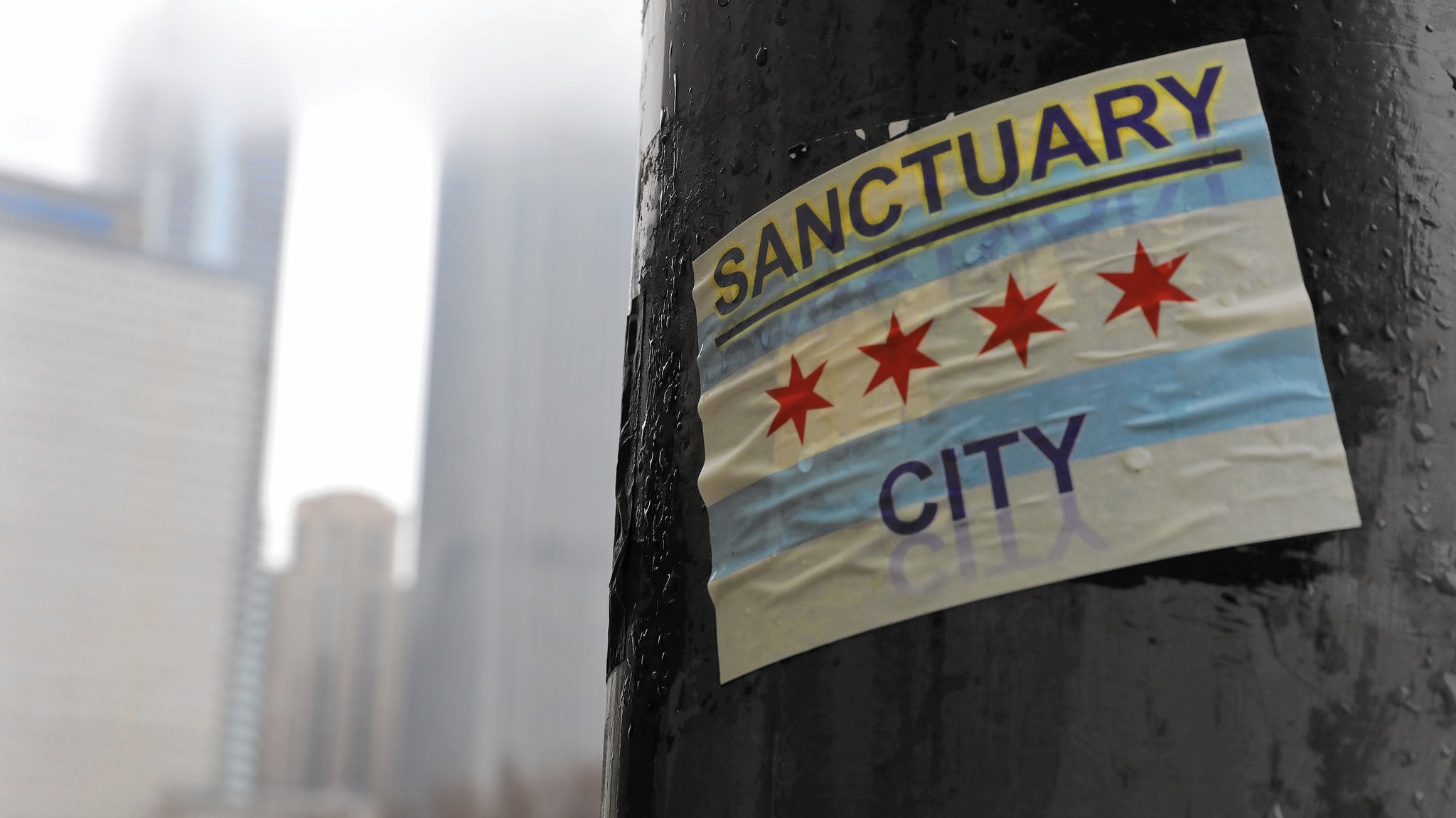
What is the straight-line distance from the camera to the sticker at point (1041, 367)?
4.97 ft

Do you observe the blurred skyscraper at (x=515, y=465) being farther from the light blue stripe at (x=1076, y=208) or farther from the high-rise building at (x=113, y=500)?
the light blue stripe at (x=1076, y=208)

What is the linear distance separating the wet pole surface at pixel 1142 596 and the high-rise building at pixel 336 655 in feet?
348

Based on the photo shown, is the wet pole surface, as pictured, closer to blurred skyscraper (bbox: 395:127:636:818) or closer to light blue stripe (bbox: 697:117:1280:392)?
light blue stripe (bbox: 697:117:1280:392)

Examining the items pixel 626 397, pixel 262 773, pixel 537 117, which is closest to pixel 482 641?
pixel 262 773

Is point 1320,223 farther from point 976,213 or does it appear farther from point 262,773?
point 262,773

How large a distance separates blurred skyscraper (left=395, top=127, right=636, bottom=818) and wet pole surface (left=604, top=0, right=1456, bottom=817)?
95320mm

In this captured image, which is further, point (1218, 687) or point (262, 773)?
point (262, 773)

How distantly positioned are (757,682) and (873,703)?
0.17 meters

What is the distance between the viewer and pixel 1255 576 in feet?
4.90

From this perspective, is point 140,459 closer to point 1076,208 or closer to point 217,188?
point 217,188

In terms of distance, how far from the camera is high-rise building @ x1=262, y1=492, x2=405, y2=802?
4158 inches

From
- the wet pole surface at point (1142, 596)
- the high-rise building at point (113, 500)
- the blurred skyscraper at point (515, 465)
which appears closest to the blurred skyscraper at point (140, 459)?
the high-rise building at point (113, 500)

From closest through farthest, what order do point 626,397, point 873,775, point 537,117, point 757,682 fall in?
point 873,775, point 757,682, point 626,397, point 537,117

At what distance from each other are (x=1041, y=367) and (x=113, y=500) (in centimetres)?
11655
